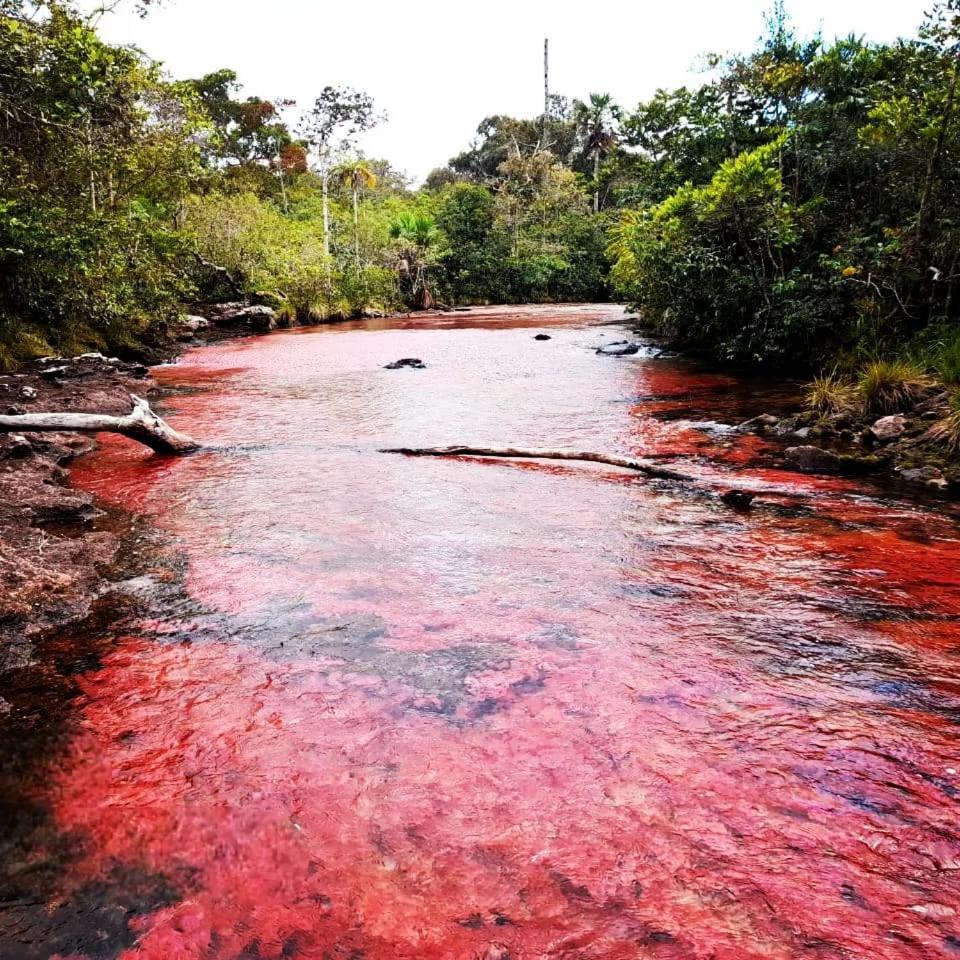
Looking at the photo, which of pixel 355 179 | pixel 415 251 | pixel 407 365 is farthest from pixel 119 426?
pixel 355 179

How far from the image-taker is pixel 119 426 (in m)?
6.64

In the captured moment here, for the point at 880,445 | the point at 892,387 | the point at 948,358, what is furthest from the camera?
the point at 892,387

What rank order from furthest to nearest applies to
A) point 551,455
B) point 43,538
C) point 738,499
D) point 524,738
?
point 551,455 < point 738,499 < point 43,538 < point 524,738

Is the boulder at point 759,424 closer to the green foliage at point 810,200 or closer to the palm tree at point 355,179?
the green foliage at point 810,200

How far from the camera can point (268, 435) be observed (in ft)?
29.9

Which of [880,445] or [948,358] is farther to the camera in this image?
[948,358]

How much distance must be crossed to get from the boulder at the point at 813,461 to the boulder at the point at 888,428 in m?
0.88

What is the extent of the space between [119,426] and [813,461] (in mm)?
7253

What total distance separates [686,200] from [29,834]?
44.3 feet

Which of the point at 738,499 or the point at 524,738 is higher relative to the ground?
the point at 738,499

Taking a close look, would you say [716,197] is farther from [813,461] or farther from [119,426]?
[119,426]

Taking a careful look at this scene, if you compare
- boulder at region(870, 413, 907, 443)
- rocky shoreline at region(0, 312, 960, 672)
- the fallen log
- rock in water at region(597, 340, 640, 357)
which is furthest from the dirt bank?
rock in water at region(597, 340, 640, 357)

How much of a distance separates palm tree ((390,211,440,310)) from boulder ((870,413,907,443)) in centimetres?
3158

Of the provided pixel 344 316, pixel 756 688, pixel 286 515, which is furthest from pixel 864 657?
pixel 344 316
